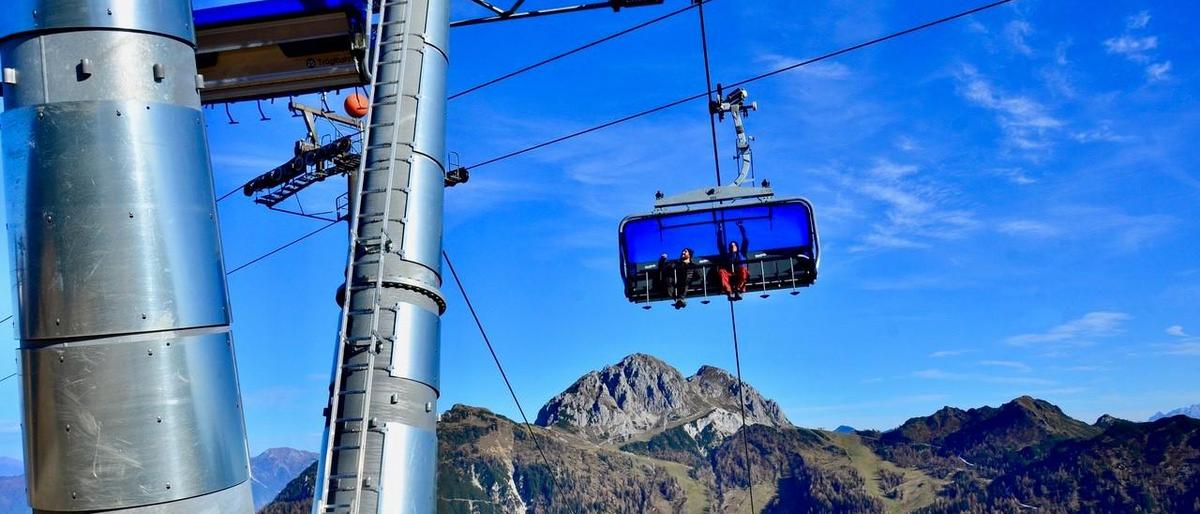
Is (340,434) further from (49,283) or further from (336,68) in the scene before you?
(336,68)

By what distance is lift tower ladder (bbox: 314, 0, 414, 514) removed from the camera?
7859 millimetres

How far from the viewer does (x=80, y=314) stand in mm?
5941

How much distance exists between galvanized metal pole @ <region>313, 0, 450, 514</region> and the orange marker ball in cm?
2209

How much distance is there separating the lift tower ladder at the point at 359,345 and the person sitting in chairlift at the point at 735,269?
15.9 m

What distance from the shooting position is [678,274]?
79.8ft

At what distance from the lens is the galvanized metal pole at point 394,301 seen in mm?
7941

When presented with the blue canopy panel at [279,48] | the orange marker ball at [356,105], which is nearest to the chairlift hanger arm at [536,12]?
the blue canopy panel at [279,48]

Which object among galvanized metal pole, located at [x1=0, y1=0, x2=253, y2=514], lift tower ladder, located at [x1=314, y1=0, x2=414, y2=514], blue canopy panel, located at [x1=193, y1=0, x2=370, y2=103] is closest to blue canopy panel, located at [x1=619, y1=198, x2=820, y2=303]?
blue canopy panel, located at [x1=193, y1=0, x2=370, y2=103]

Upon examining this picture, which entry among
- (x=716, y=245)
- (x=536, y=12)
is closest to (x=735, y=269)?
(x=716, y=245)

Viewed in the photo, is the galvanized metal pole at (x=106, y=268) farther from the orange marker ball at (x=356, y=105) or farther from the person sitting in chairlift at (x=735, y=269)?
the orange marker ball at (x=356, y=105)

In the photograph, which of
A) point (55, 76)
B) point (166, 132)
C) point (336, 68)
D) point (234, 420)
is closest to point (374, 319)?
point (234, 420)

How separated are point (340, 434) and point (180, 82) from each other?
310 centimetres

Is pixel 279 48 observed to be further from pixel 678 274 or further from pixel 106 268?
pixel 106 268

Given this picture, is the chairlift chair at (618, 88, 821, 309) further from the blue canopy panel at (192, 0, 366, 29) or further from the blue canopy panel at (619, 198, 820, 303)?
the blue canopy panel at (192, 0, 366, 29)
